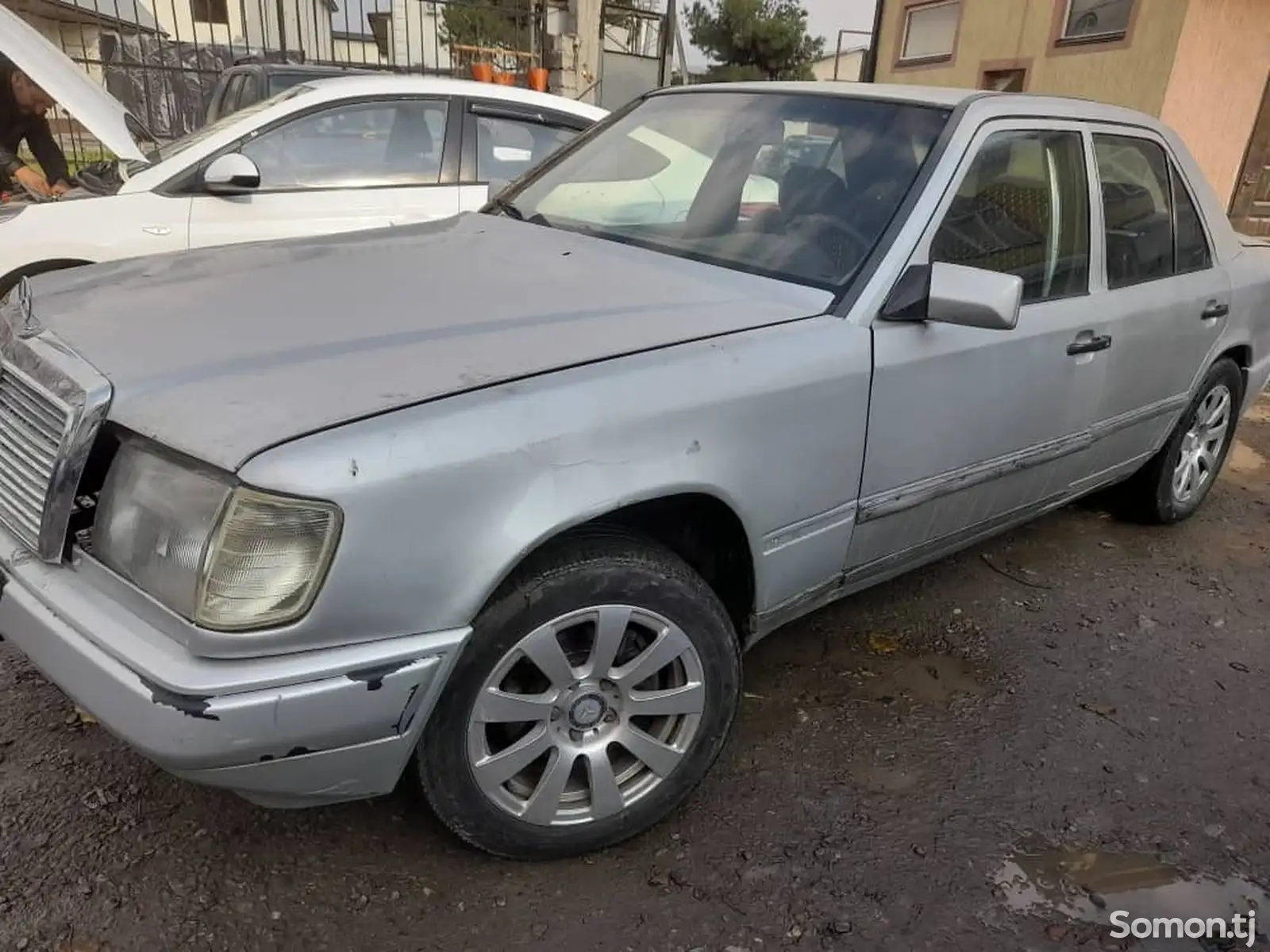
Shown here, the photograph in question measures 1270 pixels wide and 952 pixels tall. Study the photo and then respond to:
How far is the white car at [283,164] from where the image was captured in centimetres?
445

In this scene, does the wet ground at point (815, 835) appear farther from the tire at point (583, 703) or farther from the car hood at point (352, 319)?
the car hood at point (352, 319)

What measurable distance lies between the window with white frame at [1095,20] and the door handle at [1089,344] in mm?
10264

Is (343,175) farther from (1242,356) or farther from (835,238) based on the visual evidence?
(1242,356)

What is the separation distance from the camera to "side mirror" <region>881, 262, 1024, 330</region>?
226cm

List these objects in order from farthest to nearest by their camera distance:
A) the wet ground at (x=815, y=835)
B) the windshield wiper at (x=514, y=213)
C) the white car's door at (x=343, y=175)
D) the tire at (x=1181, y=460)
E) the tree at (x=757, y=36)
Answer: the tree at (x=757, y=36) < the white car's door at (x=343, y=175) < the tire at (x=1181, y=460) < the windshield wiper at (x=514, y=213) < the wet ground at (x=815, y=835)

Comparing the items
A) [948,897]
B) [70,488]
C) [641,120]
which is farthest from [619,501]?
[641,120]

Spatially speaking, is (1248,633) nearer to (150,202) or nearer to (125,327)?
(125,327)

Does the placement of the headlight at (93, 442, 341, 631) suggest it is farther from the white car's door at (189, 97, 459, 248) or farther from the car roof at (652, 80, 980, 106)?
the white car's door at (189, 97, 459, 248)

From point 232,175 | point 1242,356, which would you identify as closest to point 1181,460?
point 1242,356

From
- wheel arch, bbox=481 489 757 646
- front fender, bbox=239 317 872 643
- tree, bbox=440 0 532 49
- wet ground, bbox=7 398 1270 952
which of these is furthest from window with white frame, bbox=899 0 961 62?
wheel arch, bbox=481 489 757 646

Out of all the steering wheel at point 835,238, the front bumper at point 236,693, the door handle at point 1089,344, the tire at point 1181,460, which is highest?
the steering wheel at point 835,238

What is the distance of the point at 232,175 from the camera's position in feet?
14.5

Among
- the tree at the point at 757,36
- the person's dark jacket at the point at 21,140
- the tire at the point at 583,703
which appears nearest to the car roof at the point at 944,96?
the tire at the point at 583,703

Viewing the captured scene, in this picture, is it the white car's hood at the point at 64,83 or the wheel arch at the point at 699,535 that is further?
the white car's hood at the point at 64,83
